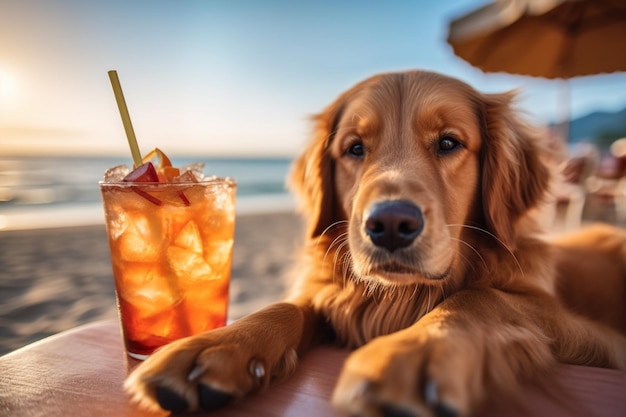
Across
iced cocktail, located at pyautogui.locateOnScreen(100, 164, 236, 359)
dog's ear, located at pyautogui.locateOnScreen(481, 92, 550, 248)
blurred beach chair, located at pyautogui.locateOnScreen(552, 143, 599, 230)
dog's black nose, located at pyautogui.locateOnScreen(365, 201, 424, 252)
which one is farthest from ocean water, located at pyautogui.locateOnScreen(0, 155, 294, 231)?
blurred beach chair, located at pyautogui.locateOnScreen(552, 143, 599, 230)

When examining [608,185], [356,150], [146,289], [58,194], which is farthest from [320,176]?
[58,194]

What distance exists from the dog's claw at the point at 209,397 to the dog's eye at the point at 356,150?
45.0 inches

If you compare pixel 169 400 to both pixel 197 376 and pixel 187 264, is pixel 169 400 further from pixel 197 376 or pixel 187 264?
pixel 187 264

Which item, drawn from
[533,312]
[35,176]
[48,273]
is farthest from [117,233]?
[35,176]

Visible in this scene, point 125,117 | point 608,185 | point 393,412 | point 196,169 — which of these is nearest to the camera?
point 393,412

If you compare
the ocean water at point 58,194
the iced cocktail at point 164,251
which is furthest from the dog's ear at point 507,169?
the ocean water at point 58,194

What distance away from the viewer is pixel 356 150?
6.15 feet

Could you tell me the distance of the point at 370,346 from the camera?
0.97 metres

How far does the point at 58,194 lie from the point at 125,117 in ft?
44.3

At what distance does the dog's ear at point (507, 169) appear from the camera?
1780 millimetres

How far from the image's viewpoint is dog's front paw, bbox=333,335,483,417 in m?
0.78

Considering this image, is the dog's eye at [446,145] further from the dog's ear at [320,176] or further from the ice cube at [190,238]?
the ice cube at [190,238]

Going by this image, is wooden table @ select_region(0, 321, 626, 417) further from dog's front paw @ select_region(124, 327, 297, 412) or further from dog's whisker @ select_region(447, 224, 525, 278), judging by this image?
dog's whisker @ select_region(447, 224, 525, 278)

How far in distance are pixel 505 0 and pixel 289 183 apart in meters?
3.78
